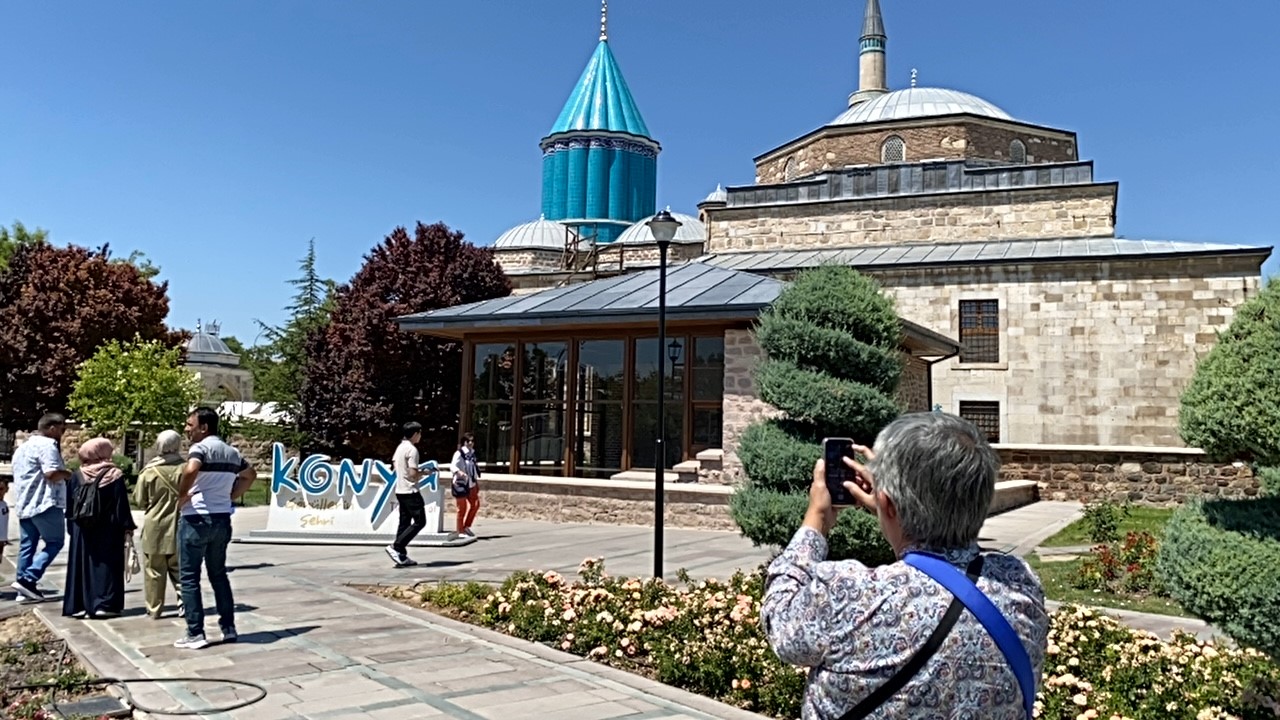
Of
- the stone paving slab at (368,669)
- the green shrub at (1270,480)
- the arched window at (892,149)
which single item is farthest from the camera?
the arched window at (892,149)

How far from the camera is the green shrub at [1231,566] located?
12.6ft

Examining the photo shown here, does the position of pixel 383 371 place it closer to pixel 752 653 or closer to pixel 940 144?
pixel 940 144

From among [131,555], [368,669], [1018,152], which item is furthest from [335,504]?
[1018,152]

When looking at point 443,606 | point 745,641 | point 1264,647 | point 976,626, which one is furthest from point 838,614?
point 443,606

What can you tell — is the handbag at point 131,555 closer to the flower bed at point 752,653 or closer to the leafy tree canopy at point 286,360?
the flower bed at point 752,653

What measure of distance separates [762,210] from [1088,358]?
10871 mm

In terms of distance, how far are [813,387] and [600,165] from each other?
45035 mm

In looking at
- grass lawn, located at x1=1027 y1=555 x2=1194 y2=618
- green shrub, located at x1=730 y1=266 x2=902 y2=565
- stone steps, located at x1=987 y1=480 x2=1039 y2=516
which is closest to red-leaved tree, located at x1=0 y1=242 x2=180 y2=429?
stone steps, located at x1=987 y1=480 x2=1039 y2=516

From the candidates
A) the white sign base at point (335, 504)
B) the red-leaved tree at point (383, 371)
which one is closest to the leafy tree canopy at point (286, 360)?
the red-leaved tree at point (383, 371)

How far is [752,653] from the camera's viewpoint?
5605 millimetres

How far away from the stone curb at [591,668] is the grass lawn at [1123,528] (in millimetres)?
8226

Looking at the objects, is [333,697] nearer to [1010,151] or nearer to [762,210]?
[762,210]

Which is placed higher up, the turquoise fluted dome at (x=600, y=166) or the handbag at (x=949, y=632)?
the turquoise fluted dome at (x=600, y=166)

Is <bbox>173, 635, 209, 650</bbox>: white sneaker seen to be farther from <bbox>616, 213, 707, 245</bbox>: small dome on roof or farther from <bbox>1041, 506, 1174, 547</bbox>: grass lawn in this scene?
<bbox>616, 213, 707, 245</bbox>: small dome on roof
